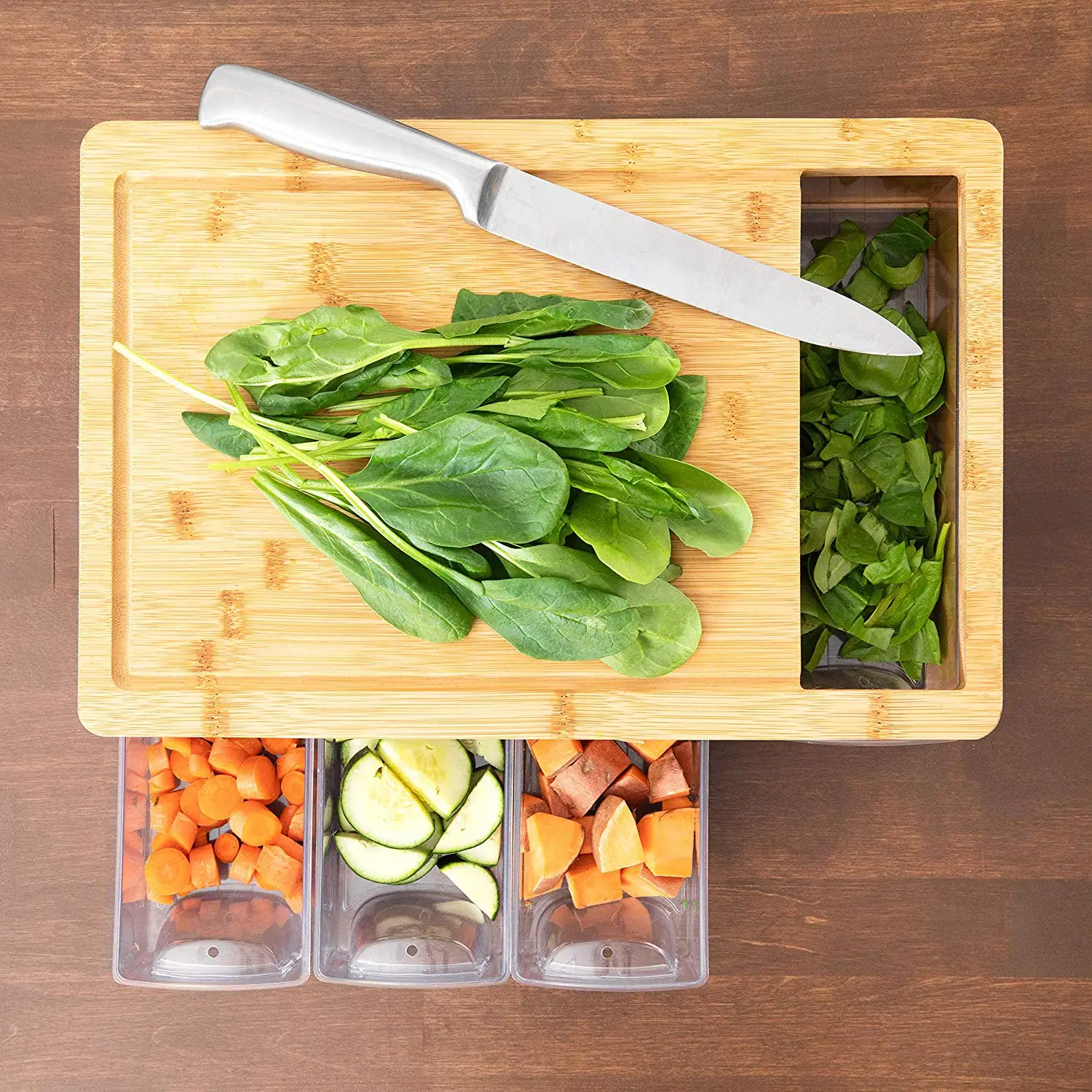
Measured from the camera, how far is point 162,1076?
1.27 metres

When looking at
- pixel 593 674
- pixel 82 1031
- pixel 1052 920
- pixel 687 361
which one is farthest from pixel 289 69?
pixel 1052 920

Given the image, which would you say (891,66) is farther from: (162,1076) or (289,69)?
(162,1076)

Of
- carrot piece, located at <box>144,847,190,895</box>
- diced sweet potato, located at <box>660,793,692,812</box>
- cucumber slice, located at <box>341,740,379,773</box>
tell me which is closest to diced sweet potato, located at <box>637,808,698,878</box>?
diced sweet potato, located at <box>660,793,692,812</box>

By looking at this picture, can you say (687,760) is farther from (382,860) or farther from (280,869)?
(280,869)

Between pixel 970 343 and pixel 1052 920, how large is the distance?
818mm

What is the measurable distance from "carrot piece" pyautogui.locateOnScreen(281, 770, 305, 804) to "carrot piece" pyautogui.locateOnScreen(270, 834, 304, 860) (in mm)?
54

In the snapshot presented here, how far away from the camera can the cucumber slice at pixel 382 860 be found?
3.73 feet

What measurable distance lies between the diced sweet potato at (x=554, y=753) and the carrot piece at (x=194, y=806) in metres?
0.42

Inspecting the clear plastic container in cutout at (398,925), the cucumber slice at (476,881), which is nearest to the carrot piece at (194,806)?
the clear plastic container in cutout at (398,925)

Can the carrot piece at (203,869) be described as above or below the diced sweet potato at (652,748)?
below

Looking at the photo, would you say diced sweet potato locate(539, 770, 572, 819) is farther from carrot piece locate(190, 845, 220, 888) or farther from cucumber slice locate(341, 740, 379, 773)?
carrot piece locate(190, 845, 220, 888)

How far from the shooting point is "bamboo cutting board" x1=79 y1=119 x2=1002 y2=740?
0.95 meters

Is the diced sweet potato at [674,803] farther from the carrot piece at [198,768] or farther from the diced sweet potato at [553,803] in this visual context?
the carrot piece at [198,768]

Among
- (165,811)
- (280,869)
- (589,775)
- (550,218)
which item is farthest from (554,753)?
(550,218)
